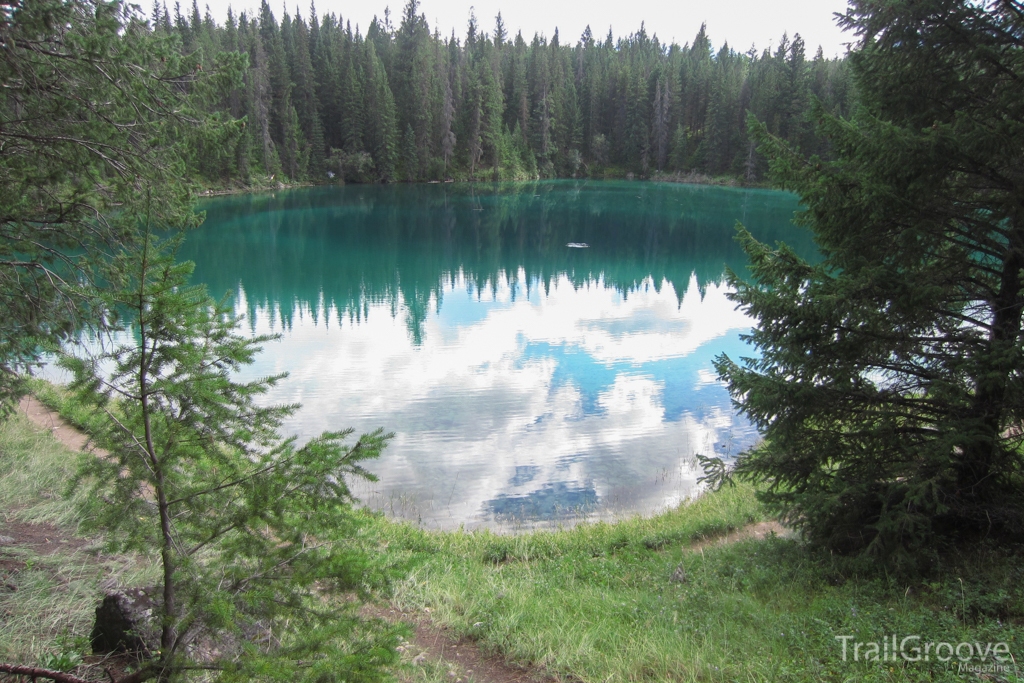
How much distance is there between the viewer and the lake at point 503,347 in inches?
420

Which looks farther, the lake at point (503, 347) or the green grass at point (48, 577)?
the lake at point (503, 347)

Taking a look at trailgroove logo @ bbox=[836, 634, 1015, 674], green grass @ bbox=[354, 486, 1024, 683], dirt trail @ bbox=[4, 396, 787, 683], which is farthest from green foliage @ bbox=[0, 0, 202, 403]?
trailgroove logo @ bbox=[836, 634, 1015, 674]

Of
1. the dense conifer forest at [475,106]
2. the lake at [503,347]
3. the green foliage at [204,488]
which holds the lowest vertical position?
the lake at [503,347]

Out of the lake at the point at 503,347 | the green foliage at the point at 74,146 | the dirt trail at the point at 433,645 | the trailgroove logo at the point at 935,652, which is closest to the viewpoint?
the trailgroove logo at the point at 935,652

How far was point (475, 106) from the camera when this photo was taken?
240 feet

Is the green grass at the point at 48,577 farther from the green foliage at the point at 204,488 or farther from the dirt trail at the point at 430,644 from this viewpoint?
the green foliage at the point at 204,488

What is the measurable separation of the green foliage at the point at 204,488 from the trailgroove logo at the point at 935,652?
122 inches

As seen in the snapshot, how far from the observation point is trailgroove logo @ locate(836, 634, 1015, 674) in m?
3.78

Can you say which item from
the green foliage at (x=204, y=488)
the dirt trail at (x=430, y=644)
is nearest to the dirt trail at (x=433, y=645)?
the dirt trail at (x=430, y=644)

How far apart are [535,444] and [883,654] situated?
7.92 metres

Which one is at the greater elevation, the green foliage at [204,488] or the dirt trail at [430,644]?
the green foliage at [204,488]

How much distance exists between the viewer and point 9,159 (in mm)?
5121

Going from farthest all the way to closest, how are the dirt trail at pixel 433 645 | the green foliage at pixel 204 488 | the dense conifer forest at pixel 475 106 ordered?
the dense conifer forest at pixel 475 106
the dirt trail at pixel 433 645
the green foliage at pixel 204 488

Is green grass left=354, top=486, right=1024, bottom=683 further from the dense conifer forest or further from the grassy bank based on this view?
the dense conifer forest
